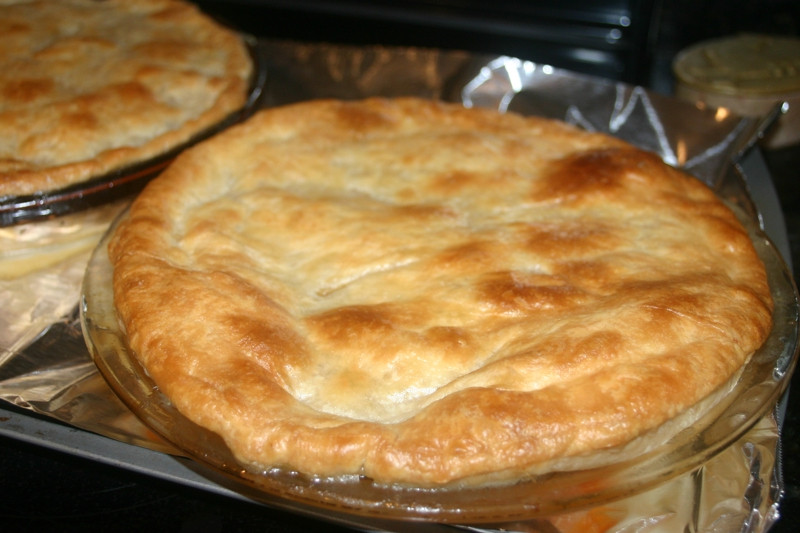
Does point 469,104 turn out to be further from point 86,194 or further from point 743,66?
point 86,194

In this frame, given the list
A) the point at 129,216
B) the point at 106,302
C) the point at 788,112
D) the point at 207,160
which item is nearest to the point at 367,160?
the point at 207,160

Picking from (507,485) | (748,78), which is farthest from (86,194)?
(748,78)

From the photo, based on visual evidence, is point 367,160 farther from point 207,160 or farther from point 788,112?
point 788,112

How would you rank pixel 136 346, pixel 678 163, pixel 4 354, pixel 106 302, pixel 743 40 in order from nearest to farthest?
pixel 136 346, pixel 106 302, pixel 4 354, pixel 678 163, pixel 743 40

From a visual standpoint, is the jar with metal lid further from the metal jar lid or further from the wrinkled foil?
the wrinkled foil

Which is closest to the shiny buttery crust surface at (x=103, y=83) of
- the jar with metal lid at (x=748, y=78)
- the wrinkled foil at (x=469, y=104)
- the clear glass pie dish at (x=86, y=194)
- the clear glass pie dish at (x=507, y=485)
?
the clear glass pie dish at (x=86, y=194)

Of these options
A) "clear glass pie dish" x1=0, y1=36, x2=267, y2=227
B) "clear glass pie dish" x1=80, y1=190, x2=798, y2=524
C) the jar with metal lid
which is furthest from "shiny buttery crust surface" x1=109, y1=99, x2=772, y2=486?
the jar with metal lid

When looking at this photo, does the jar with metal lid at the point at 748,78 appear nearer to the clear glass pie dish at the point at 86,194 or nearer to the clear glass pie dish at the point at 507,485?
the clear glass pie dish at the point at 507,485
